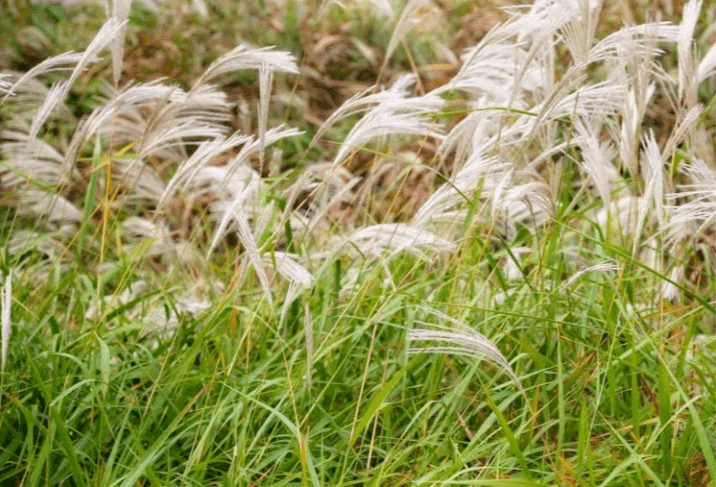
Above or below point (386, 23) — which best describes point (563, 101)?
above

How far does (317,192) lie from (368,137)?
0.21 m

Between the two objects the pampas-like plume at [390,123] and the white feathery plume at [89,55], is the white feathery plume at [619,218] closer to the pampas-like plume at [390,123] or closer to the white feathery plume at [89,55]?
the pampas-like plume at [390,123]

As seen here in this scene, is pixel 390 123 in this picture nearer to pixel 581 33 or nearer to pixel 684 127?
pixel 581 33

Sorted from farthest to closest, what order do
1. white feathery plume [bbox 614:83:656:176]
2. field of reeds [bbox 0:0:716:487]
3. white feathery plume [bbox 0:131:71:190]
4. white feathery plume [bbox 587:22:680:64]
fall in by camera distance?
white feathery plume [bbox 0:131:71:190] < white feathery plume [bbox 614:83:656:176] < white feathery plume [bbox 587:22:680:64] < field of reeds [bbox 0:0:716:487]

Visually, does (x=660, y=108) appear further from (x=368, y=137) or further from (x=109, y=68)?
(x=368, y=137)

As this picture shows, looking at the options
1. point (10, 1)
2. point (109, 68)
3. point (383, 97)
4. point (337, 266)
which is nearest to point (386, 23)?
point (109, 68)

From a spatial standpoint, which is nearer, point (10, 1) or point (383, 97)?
Result: point (383, 97)

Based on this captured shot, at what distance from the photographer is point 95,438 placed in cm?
230

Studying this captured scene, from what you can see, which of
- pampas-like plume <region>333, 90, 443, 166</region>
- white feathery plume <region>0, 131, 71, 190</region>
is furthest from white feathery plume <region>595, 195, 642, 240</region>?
white feathery plume <region>0, 131, 71, 190</region>

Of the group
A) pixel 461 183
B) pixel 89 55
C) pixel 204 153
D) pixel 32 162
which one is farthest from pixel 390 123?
pixel 32 162

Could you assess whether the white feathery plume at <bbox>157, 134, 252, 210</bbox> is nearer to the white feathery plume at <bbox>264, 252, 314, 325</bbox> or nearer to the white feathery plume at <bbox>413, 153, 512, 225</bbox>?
the white feathery plume at <bbox>264, 252, 314, 325</bbox>

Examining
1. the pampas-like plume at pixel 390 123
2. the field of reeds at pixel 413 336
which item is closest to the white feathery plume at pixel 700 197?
the field of reeds at pixel 413 336

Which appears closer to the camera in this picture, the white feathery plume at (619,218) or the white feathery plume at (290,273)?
the white feathery plume at (290,273)

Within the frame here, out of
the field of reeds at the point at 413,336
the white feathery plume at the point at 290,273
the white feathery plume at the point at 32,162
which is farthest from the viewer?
the white feathery plume at the point at 32,162
